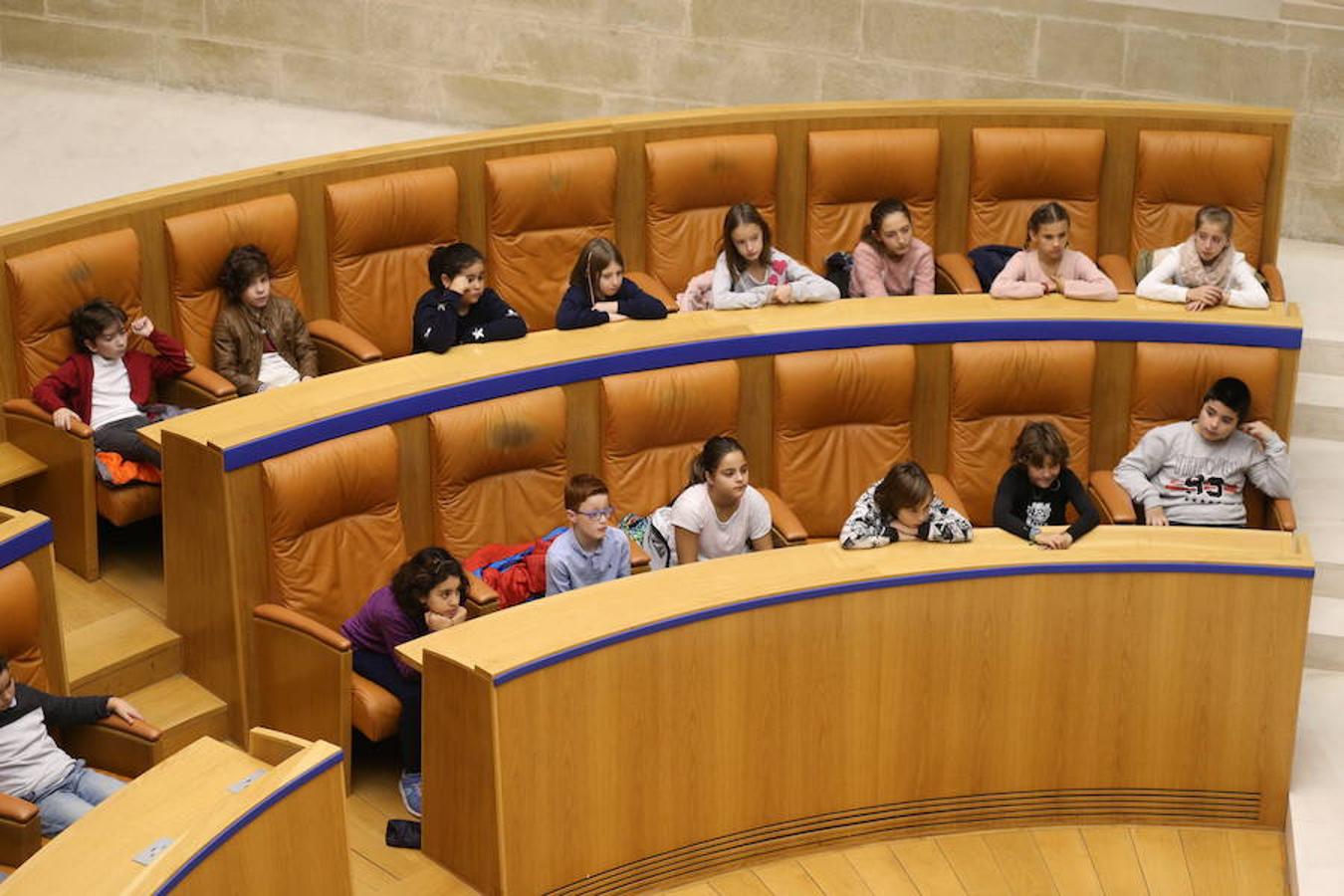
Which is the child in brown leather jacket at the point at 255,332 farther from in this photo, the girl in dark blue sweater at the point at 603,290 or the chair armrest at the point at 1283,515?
the chair armrest at the point at 1283,515

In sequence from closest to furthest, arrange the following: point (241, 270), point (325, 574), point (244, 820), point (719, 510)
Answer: point (244, 820) < point (325, 574) < point (719, 510) < point (241, 270)

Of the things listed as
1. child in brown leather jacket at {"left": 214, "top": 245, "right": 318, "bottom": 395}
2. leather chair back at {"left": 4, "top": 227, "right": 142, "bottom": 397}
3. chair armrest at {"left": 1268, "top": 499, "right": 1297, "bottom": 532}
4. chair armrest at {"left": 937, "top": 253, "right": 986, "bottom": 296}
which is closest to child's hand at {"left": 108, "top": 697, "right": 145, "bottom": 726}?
leather chair back at {"left": 4, "top": 227, "right": 142, "bottom": 397}

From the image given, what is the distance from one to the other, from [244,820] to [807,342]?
2.05 metres

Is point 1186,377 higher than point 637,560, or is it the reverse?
point 1186,377

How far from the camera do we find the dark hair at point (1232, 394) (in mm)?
4676

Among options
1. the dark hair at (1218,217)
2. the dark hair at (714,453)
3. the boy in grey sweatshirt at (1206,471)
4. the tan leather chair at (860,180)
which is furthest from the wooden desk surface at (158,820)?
the dark hair at (1218,217)

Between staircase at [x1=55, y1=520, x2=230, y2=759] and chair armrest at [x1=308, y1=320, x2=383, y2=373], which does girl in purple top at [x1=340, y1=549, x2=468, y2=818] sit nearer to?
staircase at [x1=55, y1=520, x2=230, y2=759]

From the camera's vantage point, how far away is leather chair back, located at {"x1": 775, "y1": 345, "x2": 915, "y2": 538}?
191 inches

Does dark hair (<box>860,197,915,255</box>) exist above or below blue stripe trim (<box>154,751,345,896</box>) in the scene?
above

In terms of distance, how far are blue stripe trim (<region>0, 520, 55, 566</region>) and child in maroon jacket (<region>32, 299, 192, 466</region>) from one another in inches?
22.1

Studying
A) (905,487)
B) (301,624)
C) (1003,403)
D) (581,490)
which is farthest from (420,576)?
(1003,403)

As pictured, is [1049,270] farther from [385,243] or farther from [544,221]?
[385,243]

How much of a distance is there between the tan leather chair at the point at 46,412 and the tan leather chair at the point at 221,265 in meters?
0.15

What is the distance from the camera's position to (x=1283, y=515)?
4742 millimetres
